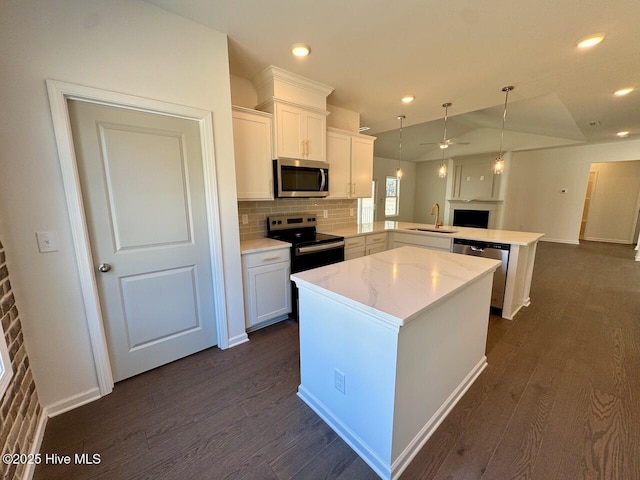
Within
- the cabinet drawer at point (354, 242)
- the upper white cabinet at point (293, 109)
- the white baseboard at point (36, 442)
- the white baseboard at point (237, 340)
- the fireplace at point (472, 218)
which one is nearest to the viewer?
the white baseboard at point (36, 442)

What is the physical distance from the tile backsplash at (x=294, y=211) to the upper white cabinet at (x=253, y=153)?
35 centimetres

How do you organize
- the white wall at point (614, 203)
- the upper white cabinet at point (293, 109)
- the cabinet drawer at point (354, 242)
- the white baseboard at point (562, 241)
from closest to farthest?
the upper white cabinet at point (293, 109)
the cabinet drawer at point (354, 242)
the white wall at point (614, 203)
the white baseboard at point (562, 241)

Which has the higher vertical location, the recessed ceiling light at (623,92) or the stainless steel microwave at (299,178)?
the recessed ceiling light at (623,92)

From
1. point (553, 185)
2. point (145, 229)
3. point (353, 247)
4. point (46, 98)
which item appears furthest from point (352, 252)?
point (553, 185)

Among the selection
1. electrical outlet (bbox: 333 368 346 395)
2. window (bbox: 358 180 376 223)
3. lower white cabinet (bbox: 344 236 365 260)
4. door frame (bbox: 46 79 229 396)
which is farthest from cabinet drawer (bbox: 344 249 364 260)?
window (bbox: 358 180 376 223)

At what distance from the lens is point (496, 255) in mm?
3002

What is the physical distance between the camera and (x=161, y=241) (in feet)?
6.64

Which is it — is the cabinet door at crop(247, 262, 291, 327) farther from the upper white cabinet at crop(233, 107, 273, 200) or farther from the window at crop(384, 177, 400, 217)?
the window at crop(384, 177, 400, 217)

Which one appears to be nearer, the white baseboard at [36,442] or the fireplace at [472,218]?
the white baseboard at [36,442]

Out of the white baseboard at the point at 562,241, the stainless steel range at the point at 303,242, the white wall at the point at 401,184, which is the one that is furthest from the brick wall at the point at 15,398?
the white baseboard at the point at 562,241

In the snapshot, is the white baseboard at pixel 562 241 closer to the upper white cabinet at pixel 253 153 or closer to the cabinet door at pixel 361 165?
the cabinet door at pixel 361 165

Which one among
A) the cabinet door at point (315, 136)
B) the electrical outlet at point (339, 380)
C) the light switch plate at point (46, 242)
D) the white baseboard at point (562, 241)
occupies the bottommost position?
the white baseboard at point (562, 241)

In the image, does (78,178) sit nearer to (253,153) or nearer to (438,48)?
(253,153)

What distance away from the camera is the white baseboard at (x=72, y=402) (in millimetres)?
1676
